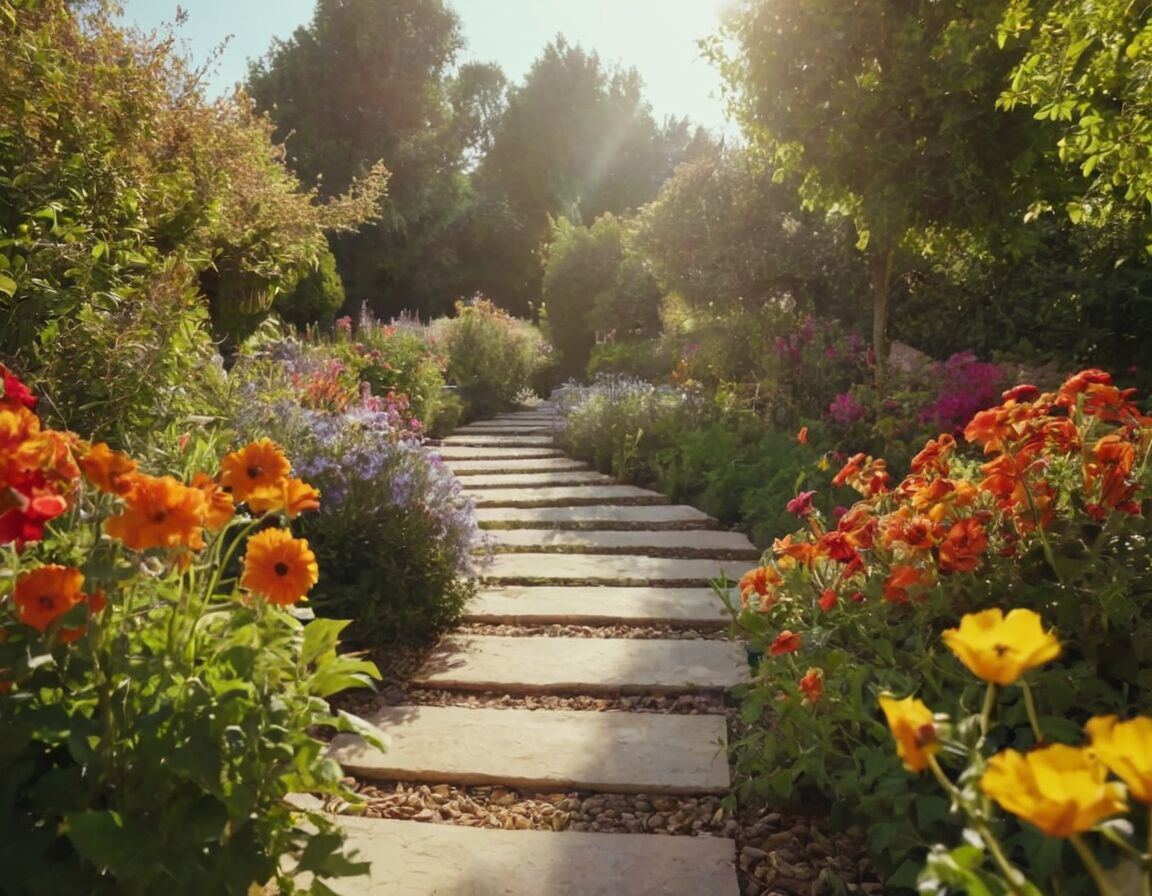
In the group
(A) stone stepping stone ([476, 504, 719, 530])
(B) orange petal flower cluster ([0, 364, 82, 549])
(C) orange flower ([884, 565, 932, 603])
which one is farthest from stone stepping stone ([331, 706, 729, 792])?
(A) stone stepping stone ([476, 504, 719, 530])

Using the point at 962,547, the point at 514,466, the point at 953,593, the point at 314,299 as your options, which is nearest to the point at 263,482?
the point at 962,547

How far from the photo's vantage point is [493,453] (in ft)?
Answer: 23.7

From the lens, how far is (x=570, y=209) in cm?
2347

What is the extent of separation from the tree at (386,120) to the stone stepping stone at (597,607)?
17.4 meters

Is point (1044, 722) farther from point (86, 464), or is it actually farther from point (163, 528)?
point (86, 464)

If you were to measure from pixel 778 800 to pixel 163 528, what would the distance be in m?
1.63

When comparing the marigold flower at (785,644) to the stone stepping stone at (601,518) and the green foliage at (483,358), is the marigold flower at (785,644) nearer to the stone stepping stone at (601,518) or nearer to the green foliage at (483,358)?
the stone stepping stone at (601,518)

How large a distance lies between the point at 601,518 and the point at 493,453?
2.47 meters

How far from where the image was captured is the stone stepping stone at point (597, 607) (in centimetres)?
342

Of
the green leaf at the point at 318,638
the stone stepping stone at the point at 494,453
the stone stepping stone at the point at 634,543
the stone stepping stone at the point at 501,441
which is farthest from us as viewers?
the stone stepping stone at the point at 501,441

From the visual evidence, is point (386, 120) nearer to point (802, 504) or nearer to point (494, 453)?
point (494, 453)

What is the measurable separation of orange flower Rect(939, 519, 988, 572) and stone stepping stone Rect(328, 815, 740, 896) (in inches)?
34.1

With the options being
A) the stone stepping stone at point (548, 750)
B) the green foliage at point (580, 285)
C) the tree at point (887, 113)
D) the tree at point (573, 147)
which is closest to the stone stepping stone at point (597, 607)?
the stone stepping stone at point (548, 750)

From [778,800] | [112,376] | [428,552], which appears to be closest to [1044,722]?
[778,800]
